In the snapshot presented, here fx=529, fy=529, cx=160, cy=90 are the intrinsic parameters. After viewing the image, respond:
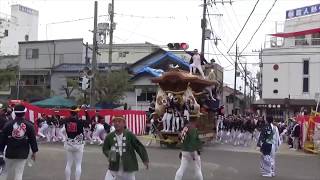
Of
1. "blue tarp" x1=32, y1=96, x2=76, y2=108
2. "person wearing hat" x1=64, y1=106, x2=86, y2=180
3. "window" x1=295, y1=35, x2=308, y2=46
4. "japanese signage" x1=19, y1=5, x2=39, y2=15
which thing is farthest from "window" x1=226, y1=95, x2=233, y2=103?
"person wearing hat" x1=64, y1=106, x2=86, y2=180

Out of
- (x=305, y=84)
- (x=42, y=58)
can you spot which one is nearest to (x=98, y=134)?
(x=305, y=84)

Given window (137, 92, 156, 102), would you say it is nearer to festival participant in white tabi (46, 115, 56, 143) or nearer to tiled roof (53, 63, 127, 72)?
tiled roof (53, 63, 127, 72)

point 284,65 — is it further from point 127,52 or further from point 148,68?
point 127,52

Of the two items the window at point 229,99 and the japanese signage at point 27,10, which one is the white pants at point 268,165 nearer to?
the window at point 229,99

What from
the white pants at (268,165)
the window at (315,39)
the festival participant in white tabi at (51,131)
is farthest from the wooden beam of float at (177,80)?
the window at (315,39)

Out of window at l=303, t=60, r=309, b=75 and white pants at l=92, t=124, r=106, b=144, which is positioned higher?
window at l=303, t=60, r=309, b=75

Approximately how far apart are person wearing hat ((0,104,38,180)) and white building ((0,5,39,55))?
2520 inches

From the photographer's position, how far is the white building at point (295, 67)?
4684 centimetres

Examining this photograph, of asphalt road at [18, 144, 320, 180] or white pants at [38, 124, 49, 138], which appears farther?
white pants at [38, 124, 49, 138]

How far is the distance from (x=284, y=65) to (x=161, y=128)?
25424mm

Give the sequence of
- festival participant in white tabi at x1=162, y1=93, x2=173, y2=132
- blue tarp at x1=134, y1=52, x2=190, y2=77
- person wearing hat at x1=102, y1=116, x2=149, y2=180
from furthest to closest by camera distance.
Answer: blue tarp at x1=134, y1=52, x2=190, y2=77
festival participant in white tabi at x1=162, y1=93, x2=173, y2=132
person wearing hat at x1=102, y1=116, x2=149, y2=180

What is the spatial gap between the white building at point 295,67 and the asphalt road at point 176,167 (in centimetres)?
2584

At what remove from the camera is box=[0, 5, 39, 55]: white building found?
72438 mm

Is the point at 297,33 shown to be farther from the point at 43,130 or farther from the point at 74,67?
the point at 43,130
